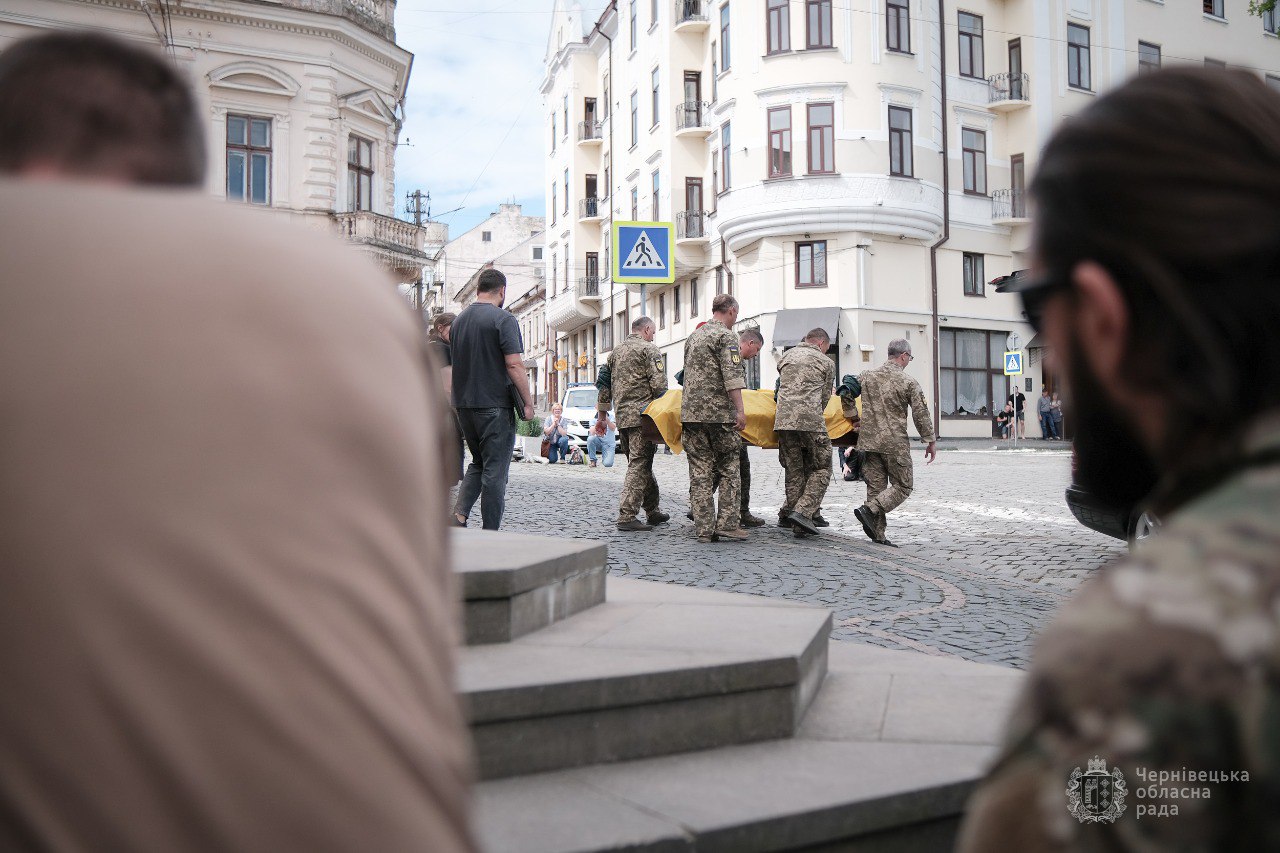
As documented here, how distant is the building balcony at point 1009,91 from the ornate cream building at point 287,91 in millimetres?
18453

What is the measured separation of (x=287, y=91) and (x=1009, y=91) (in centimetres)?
2140

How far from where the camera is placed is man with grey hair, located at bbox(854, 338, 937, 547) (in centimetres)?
1003

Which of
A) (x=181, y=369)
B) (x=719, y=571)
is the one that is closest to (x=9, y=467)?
(x=181, y=369)

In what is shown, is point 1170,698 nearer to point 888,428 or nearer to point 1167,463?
point 1167,463

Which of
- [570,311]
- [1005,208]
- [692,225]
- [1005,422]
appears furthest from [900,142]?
[570,311]

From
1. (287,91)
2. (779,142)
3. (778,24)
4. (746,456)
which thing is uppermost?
(778,24)

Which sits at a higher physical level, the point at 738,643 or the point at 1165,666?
the point at 1165,666

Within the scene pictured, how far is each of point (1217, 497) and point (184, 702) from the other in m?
0.92

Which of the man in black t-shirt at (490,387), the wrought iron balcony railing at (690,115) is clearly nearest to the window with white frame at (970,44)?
the wrought iron balcony railing at (690,115)

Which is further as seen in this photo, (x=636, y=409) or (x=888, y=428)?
(x=636, y=409)

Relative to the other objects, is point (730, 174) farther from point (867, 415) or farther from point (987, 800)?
point (987, 800)

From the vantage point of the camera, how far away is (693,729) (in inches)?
127

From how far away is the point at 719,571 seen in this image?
25.6ft

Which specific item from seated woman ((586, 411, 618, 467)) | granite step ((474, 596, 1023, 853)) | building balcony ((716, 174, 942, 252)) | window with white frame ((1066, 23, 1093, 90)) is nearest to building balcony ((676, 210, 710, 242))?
building balcony ((716, 174, 942, 252))
